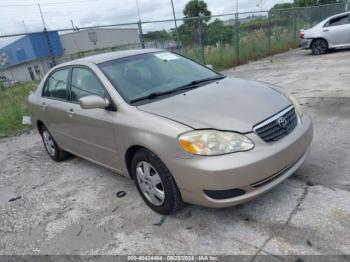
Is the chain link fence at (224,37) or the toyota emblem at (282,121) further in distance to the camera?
the chain link fence at (224,37)

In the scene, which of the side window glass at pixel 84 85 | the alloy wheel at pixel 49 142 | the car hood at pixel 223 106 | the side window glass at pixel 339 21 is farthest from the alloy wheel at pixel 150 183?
the side window glass at pixel 339 21

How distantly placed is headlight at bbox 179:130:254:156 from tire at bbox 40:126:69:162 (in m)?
2.98

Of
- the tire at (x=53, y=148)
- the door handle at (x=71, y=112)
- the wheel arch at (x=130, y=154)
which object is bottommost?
the tire at (x=53, y=148)

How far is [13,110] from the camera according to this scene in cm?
801

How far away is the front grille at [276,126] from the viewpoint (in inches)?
108

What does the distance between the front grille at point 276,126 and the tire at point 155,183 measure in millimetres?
891

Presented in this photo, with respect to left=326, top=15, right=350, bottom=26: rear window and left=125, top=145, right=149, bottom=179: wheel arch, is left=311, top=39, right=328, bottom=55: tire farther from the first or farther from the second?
left=125, top=145, right=149, bottom=179: wheel arch

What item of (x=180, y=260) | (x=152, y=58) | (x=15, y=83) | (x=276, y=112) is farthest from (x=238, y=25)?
(x=180, y=260)

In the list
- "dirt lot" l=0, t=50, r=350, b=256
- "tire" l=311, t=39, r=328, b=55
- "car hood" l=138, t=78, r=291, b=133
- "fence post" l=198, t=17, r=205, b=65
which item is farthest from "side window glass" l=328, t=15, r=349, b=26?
"car hood" l=138, t=78, r=291, b=133

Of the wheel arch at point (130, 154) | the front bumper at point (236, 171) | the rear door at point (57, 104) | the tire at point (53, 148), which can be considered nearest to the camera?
the front bumper at point (236, 171)

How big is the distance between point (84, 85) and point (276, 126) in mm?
2319

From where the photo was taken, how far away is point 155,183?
10.1ft

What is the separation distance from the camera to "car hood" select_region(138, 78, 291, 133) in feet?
9.05

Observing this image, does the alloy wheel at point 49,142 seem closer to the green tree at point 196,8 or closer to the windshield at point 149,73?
the windshield at point 149,73
